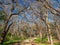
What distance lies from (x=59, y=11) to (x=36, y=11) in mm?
3454

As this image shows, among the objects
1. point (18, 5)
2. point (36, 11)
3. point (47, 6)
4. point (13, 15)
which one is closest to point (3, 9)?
point (13, 15)

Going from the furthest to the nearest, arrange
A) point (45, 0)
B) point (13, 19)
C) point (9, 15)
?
point (13, 19), point (9, 15), point (45, 0)

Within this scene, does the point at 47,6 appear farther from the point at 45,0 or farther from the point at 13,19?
the point at 13,19

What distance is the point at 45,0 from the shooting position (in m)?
8.87

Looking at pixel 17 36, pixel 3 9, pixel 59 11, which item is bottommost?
pixel 17 36

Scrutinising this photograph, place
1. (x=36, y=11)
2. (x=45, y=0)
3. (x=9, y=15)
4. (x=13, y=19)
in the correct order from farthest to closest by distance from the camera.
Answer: (x=13, y=19), (x=9, y=15), (x=36, y=11), (x=45, y=0)

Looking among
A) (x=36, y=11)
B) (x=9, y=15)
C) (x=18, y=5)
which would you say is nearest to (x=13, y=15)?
(x=9, y=15)

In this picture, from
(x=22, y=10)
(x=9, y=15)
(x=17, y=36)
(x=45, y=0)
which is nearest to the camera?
(x=45, y=0)

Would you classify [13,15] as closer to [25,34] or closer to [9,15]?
[9,15]

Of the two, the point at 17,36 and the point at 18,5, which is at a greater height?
the point at 18,5

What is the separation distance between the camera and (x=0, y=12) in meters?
23.0

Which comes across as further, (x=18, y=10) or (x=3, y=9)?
(x=3, y=9)

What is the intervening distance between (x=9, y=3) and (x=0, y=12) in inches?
139

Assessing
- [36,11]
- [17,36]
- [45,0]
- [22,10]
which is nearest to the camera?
[45,0]
